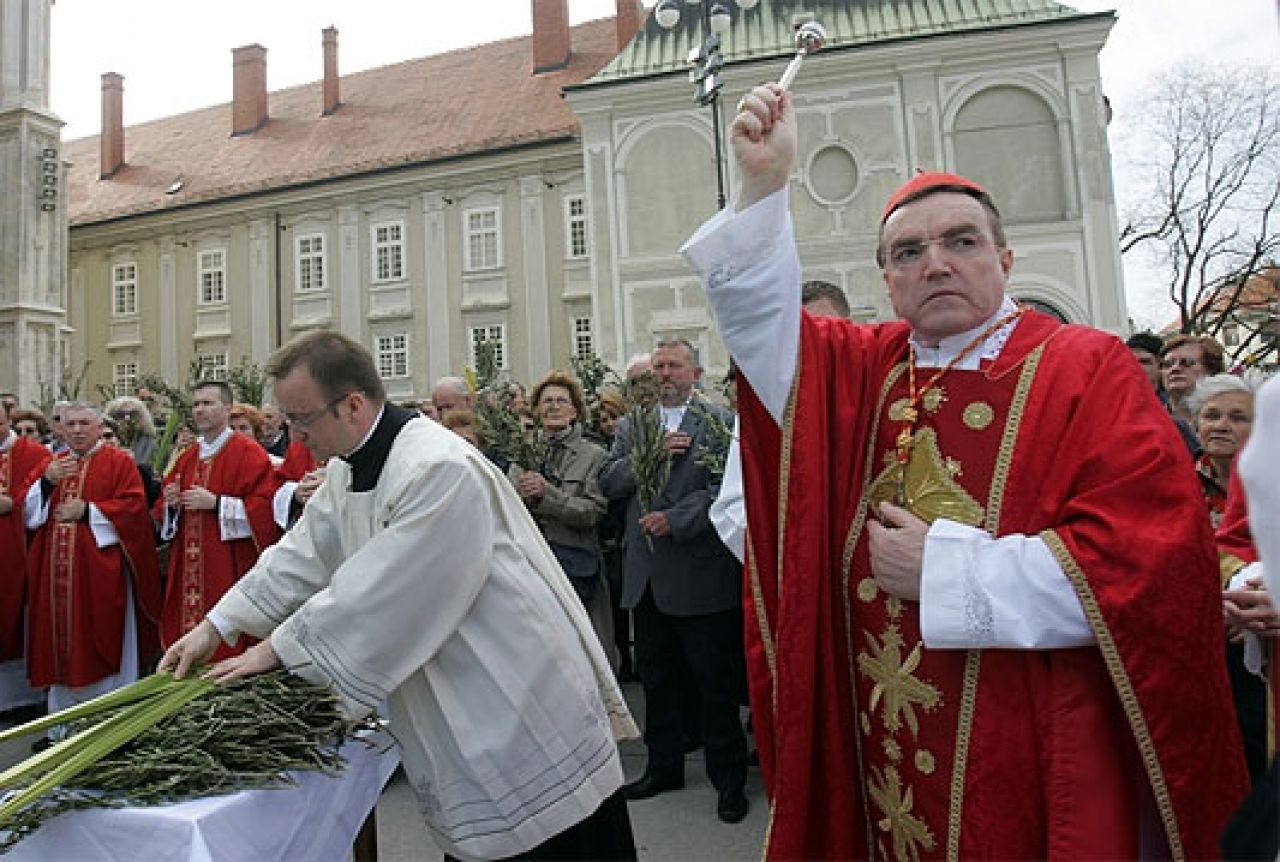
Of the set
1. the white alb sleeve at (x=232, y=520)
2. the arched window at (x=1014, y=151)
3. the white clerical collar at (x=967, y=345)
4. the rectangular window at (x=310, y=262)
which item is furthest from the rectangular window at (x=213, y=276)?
the white clerical collar at (x=967, y=345)

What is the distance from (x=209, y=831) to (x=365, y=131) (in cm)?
3192

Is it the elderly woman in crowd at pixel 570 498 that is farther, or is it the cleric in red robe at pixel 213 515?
the cleric in red robe at pixel 213 515

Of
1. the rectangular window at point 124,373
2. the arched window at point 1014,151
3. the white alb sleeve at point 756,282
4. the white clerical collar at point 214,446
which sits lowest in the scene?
the white alb sleeve at point 756,282

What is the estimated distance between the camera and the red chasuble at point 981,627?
165cm

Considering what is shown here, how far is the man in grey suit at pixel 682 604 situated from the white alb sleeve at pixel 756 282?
8.35 feet

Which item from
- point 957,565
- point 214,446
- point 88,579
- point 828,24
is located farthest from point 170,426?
point 828,24

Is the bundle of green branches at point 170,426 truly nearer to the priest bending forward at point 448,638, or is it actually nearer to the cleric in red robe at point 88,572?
the cleric in red robe at point 88,572

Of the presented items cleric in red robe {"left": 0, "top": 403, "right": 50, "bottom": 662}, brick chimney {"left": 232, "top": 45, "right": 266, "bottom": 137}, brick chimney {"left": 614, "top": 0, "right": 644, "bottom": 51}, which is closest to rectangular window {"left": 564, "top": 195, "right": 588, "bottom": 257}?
brick chimney {"left": 614, "top": 0, "right": 644, "bottom": 51}

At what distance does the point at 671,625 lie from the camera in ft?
15.5

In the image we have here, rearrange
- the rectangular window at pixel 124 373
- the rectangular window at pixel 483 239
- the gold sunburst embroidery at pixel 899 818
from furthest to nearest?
the rectangular window at pixel 124 373, the rectangular window at pixel 483 239, the gold sunburst embroidery at pixel 899 818

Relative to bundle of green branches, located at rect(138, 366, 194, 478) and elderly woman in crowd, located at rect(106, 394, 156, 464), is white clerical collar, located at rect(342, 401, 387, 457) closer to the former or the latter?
bundle of green branches, located at rect(138, 366, 194, 478)

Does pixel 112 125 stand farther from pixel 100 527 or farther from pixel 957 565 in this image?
pixel 957 565

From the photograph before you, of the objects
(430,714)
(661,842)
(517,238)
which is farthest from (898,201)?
(517,238)

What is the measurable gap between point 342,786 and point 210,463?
4292 millimetres
